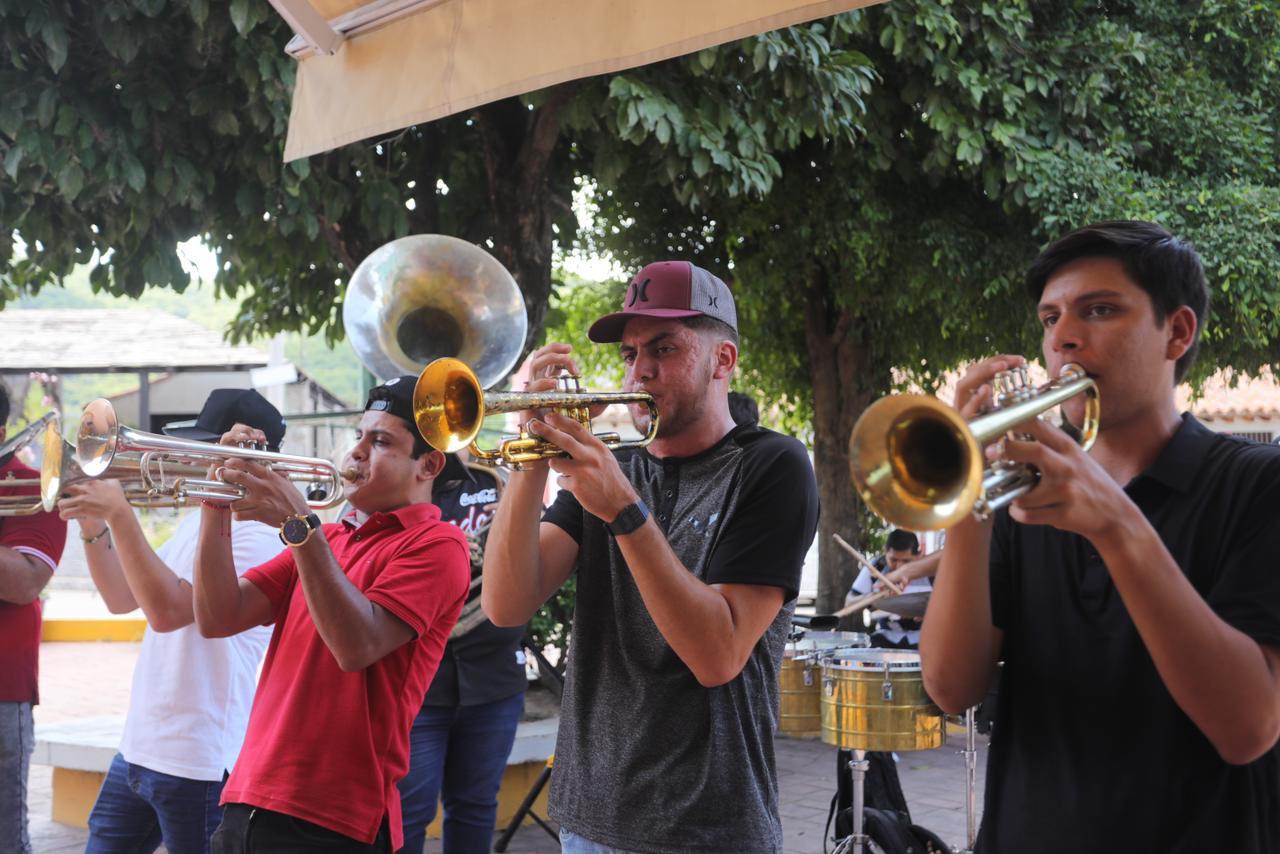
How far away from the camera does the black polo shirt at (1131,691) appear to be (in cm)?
159

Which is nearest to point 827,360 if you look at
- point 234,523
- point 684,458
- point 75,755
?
point 75,755

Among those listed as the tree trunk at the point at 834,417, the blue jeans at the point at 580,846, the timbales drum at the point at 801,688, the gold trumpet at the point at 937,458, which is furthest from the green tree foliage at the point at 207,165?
the gold trumpet at the point at 937,458

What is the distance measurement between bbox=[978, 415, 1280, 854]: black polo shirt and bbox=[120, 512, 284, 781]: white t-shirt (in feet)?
7.66

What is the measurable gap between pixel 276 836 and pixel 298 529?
649 millimetres

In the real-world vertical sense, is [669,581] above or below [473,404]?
below

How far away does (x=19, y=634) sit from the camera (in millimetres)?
3648

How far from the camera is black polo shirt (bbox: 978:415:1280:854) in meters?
1.59

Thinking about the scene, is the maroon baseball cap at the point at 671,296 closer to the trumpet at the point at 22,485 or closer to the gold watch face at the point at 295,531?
the gold watch face at the point at 295,531

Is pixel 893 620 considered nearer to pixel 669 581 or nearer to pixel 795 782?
pixel 795 782

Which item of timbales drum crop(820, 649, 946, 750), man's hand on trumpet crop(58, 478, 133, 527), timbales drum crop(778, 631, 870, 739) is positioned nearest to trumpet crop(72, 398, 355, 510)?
man's hand on trumpet crop(58, 478, 133, 527)

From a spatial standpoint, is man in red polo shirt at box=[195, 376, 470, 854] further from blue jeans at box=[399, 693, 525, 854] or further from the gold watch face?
blue jeans at box=[399, 693, 525, 854]

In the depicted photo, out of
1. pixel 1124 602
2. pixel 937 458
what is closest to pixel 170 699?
pixel 937 458

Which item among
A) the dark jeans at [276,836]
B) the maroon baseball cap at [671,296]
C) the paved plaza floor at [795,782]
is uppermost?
the maroon baseball cap at [671,296]

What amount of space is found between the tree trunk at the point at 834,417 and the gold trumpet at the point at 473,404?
26.8 ft
